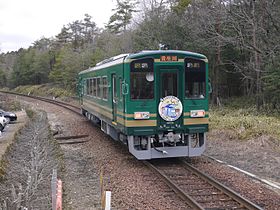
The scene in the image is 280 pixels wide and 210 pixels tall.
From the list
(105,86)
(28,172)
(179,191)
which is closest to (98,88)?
(105,86)

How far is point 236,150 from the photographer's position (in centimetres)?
1214

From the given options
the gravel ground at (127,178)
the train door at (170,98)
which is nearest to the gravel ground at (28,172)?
the gravel ground at (127,178)

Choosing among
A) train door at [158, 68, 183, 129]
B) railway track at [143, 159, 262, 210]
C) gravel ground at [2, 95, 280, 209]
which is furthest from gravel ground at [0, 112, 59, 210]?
train door at [158, 68, 183, 129]

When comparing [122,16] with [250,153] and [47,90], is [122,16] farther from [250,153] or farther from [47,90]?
[250,153]

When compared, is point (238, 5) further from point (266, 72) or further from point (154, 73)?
Answer: point (154, 73)

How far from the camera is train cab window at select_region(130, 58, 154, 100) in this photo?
10213 mm

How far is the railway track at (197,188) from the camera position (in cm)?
706

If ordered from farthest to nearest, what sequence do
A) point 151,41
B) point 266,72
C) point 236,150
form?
point 151,41
point 266,72
point 236,150

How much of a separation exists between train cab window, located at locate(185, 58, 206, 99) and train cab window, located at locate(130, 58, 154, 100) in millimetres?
942

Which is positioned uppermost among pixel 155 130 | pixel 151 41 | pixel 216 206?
pixel 151 41

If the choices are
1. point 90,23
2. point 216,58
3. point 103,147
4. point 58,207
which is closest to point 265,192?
point 58,207

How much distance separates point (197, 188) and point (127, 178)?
174cm

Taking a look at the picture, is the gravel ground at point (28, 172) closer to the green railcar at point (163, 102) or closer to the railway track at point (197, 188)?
the green railcar at point (163, 102)

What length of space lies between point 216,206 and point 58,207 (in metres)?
2.78
